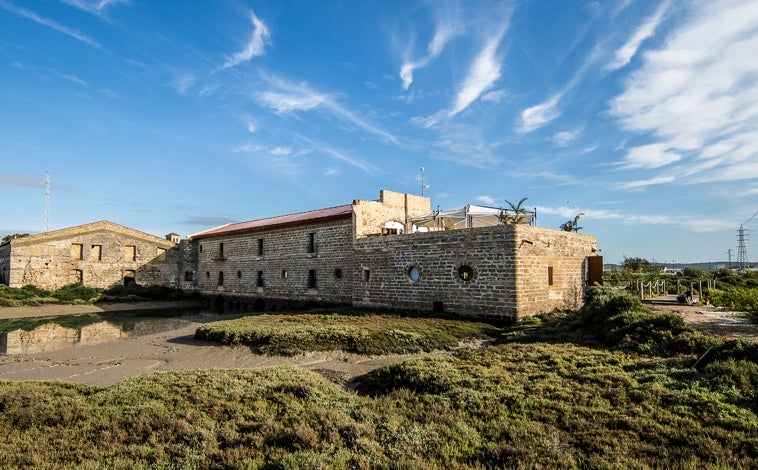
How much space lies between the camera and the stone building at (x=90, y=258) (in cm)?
2883

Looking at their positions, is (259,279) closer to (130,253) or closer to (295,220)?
(295,220)

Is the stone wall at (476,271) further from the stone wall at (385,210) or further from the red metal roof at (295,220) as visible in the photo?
the red metal roof at (295,220)

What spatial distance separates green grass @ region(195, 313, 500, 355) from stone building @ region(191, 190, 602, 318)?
5.41ft

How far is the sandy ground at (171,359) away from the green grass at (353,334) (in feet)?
1.32

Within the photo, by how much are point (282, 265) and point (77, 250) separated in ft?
57.8

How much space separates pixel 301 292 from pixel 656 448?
19480 mm

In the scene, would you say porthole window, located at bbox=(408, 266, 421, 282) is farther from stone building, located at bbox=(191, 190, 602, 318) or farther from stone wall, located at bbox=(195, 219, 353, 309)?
stone wall, located at bbox=(195, 219, 353, 309)

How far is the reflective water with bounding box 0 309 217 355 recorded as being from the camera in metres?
14.8

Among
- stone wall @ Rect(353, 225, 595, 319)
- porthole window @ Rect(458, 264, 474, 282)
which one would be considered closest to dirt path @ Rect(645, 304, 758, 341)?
stone wall @ Rect(353, 225, 595, 319)

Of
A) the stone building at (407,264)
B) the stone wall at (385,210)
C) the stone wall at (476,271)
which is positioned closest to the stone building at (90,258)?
the stone building at (407,264)

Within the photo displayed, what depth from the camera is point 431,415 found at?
235 inches

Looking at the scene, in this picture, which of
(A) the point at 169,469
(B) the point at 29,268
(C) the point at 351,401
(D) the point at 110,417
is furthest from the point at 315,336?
(B) the point at 29,268

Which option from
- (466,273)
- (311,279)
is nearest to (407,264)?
(466,273)

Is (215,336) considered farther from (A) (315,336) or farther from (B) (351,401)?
(B) (351,401)
